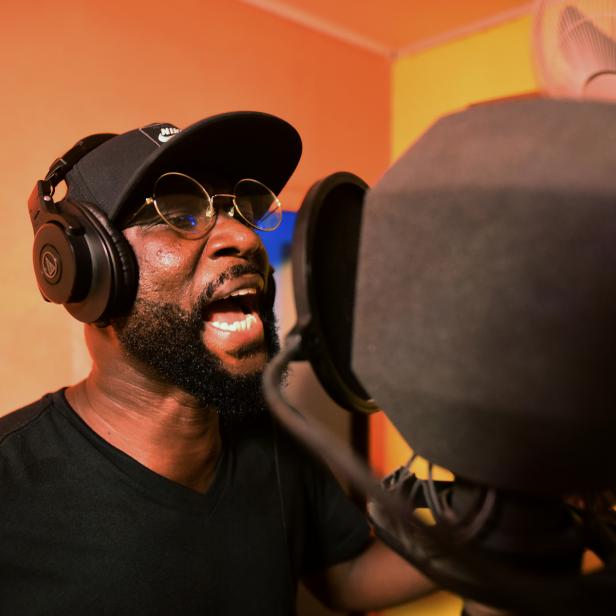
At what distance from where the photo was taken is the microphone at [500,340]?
12.2 inches

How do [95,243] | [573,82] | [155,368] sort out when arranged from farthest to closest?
[155,368] < [95,243] < [573,82]

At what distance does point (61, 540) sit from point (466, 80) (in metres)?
1.71

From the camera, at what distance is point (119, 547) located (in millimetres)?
885

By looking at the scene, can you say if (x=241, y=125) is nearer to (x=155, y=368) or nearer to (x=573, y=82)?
(x=155, y=368)

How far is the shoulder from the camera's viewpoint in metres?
0.94

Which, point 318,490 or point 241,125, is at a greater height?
point 241,125

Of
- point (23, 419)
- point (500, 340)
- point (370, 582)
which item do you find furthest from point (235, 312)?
point (500, 340)

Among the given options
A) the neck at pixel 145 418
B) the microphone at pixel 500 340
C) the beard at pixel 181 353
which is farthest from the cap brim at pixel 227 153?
the microphone at pixel 500 340

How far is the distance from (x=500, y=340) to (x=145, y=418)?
771 mm

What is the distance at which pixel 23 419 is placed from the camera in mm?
973

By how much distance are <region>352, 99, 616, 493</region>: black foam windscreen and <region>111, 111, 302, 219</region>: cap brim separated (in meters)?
0.60

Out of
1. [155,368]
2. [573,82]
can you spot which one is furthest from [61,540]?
[573,82]

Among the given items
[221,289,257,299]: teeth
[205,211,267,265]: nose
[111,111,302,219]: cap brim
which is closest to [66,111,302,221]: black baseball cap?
[111,111,302,219]: cap brim

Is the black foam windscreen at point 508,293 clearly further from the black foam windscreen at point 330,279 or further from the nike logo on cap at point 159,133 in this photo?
the nike logo on cap at point 159,133
